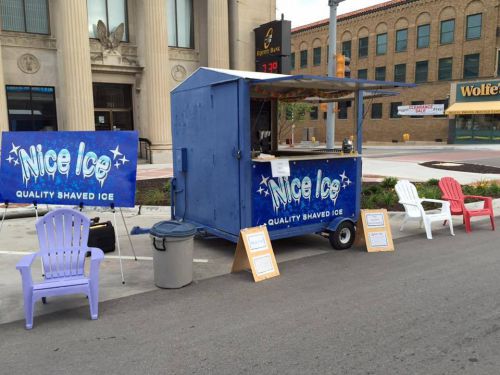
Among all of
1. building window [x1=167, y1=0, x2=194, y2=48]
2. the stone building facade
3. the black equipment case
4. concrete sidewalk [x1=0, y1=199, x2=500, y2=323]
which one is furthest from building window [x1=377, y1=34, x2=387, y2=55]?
the black equipment case

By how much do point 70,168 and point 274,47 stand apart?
50.4ft

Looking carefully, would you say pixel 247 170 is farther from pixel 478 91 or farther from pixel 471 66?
pixel 471 66

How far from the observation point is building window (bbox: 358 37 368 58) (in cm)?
4840

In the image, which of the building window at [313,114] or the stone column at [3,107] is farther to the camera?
the building window at [313,114]

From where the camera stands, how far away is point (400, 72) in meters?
46.1

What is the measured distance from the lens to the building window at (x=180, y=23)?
2159 cm

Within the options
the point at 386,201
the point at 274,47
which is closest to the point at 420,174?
the point at 386,201

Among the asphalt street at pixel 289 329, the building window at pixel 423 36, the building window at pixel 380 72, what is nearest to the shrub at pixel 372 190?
the asphalt street at pixel 289 329

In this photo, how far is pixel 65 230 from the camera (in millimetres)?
5102

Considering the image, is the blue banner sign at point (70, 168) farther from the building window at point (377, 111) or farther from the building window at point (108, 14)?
the building window at point (377, 111)

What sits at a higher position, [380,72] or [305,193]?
[380,72]

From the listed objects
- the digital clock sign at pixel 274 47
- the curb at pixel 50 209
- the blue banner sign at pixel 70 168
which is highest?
the digital clock sign at pixel 274 47

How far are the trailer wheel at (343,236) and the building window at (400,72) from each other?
42.4m

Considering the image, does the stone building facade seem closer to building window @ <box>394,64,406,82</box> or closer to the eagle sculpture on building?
the eagle sculpture on building
